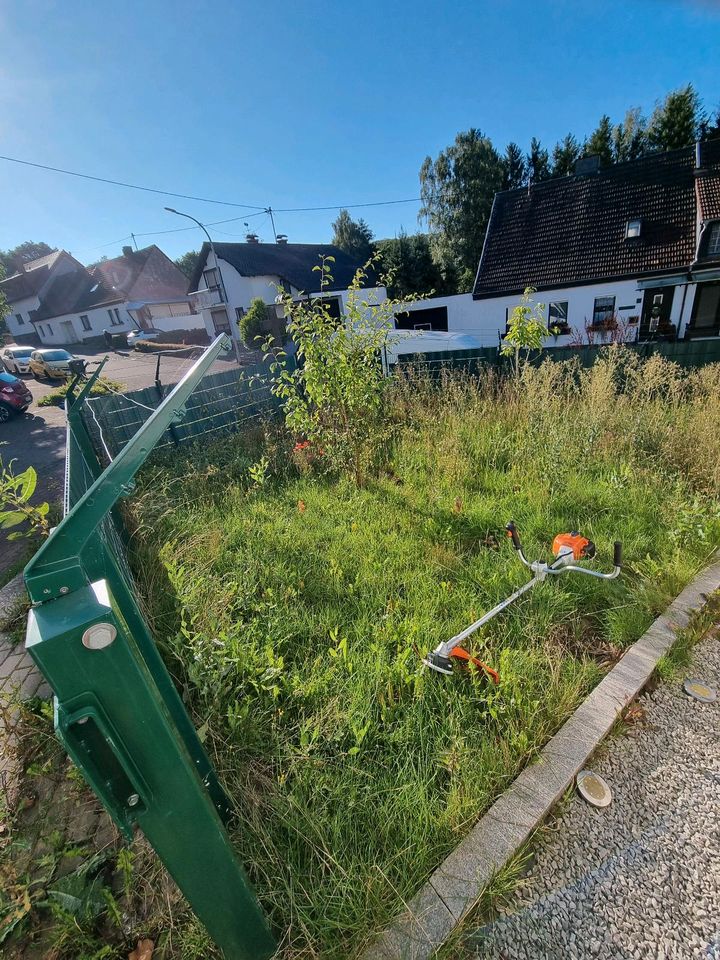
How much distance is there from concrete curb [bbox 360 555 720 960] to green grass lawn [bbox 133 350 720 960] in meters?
0.05

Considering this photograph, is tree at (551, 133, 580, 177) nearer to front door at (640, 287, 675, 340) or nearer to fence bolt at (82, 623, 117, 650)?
front door at (640, 287, 675, 340)

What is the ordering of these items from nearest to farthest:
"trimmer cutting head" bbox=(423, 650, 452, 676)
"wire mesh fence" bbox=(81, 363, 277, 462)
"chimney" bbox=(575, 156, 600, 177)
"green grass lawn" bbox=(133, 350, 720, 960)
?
1. "green grass lawn" bbox=(133, 350, 720, 960)
2. "trimmer cutting head" bbox=(423, 650, 452, 676)
3. "wire mesh fence" bbox=(81, 363, 277, 462)
4. "chimney" bbox=(575, 156, 600, 177)

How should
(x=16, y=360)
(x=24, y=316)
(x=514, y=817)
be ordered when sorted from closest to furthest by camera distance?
1. (x=514, y=817)
2. (x=16, y=360)
3. (x=24, y=316)

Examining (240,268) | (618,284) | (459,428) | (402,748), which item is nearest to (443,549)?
(402,748)

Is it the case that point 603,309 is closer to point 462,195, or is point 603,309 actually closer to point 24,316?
point 462,195

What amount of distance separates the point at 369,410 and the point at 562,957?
4173mm

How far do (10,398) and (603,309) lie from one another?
66.0 ft

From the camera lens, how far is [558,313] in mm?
16328

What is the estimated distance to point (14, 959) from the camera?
142 centimetres

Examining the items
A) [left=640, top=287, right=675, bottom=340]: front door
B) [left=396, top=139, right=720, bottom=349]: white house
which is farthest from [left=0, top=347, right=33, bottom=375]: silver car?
[left=640, top=287, right=675, bottom=340]: front door

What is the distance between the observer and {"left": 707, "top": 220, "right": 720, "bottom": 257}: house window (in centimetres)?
1345

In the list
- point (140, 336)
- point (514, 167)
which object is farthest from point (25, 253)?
point (514, 167)

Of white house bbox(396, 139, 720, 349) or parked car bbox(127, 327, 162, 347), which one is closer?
white house bbox(396, 139, 720, 349)

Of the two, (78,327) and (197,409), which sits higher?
(78,327)
